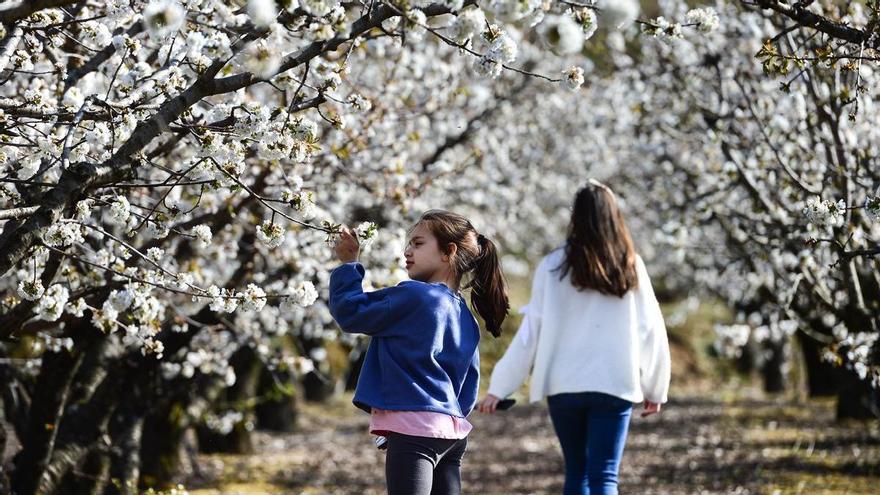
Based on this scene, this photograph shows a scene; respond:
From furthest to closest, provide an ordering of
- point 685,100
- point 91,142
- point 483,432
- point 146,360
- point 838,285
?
point 483,432 → point 685,100 → point 838,285 → point 146,360 → point 91,142

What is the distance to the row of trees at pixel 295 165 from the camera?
10.9 feet

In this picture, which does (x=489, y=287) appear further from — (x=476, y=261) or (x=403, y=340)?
(x=403, y=340)

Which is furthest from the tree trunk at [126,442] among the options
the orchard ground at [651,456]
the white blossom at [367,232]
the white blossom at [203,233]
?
the white blossom at [367,232]

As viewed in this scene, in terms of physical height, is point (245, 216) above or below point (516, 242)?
below

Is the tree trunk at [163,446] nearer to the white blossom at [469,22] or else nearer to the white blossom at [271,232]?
the white blossom at [271,232]

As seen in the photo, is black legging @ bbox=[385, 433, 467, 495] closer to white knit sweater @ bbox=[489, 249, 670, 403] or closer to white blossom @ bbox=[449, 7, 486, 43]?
white knit sweater @ bbox=[489, 249, 670, 403]

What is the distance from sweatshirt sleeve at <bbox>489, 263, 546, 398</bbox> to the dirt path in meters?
3.09

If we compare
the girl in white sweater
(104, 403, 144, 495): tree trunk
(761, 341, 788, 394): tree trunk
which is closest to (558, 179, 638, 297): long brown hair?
the girl in white sweater

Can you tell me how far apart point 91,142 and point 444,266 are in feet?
4.34

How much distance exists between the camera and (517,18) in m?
2.83

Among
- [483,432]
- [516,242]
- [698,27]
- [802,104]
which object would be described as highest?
[516,242]

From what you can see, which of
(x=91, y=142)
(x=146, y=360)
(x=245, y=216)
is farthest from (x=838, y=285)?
(x=91, y=142)

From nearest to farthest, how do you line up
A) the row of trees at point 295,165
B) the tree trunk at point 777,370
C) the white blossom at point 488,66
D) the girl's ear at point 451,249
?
the white blossom at point 488,66
the row of trees at point 295,165
the girl's ear at point 451,249
the tree trunk at point 777,370

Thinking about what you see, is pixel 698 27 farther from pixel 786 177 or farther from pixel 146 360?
pixel 146 360
